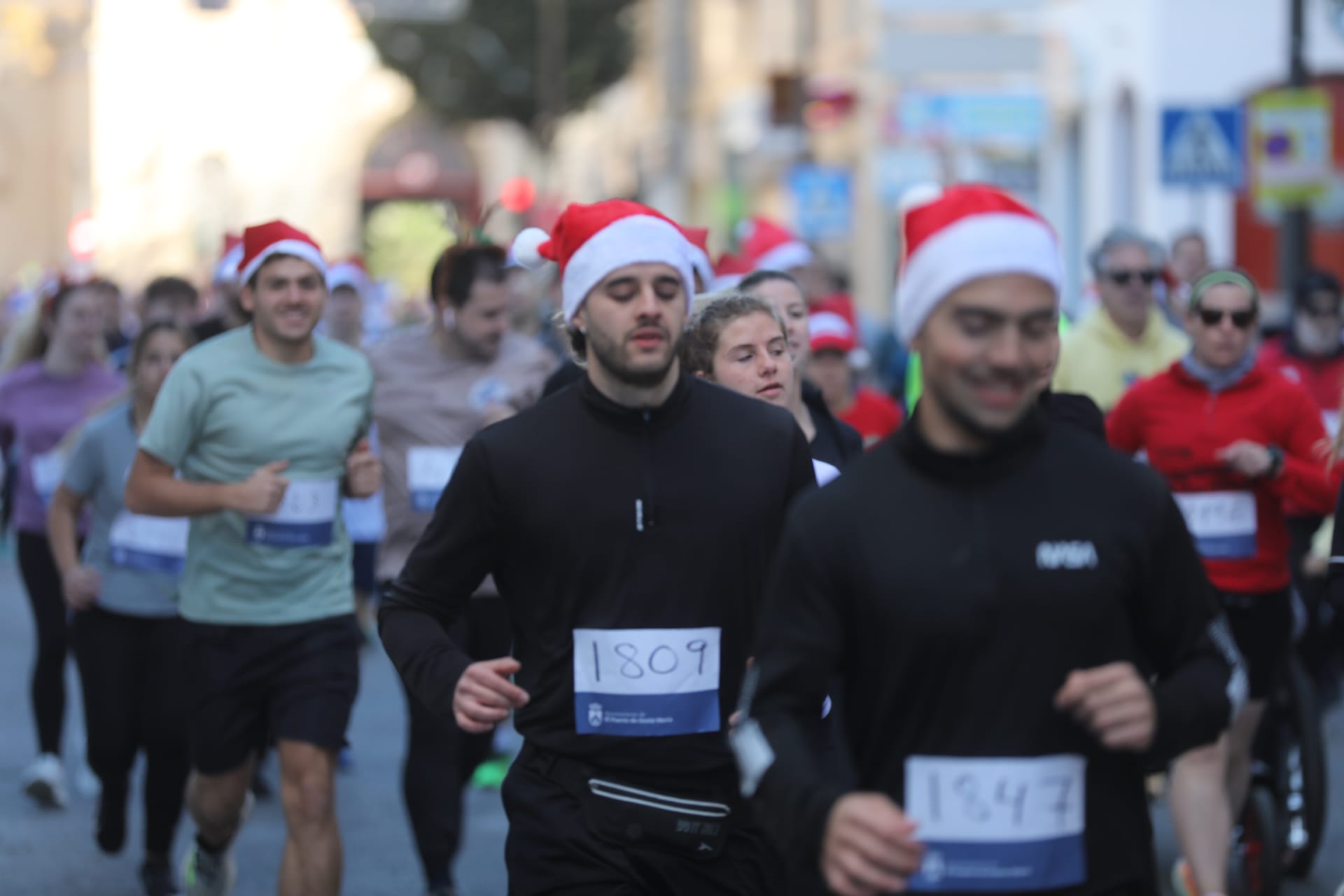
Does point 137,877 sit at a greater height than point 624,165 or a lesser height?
lesser

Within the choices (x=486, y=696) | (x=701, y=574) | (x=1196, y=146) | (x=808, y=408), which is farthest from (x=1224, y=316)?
(x=1196, y=146)

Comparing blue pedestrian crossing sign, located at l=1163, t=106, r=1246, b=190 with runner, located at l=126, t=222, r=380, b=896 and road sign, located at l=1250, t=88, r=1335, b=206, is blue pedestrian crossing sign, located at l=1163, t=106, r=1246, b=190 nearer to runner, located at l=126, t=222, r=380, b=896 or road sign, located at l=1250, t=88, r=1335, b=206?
road sign, located at l=1250, t=88, r=1335, b=206

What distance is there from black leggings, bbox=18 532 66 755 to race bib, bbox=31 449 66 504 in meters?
0.17

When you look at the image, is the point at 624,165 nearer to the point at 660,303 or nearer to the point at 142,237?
the point at 142,237

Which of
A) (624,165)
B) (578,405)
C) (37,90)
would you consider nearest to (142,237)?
(624,165)

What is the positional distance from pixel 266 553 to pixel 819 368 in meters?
3.02

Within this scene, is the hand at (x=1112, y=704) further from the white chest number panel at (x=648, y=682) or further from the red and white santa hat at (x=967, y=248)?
the white chest number panel at (x=648, y=682)

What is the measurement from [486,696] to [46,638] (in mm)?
5524

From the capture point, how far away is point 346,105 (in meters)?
65.9

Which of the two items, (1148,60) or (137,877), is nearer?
(137,877)

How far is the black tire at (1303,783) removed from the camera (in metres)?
7.39

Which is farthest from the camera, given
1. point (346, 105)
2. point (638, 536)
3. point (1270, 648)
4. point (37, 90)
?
point (37, 90)

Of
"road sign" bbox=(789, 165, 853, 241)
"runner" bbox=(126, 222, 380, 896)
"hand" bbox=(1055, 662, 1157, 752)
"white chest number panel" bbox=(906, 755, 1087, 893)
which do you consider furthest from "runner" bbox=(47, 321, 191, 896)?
"road sign" bbox=(789, 165, 853, 241)

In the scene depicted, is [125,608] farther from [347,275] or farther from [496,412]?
[347,275]
